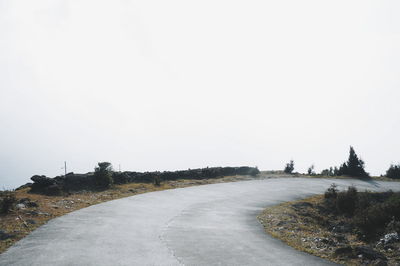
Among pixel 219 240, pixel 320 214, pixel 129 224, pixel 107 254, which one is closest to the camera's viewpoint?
pixel 107 254

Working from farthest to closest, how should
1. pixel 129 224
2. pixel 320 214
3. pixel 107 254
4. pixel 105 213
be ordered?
pixel 320 214, pixel 105 213, pixel 129 224, pixel 107 254

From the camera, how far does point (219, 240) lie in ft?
36.3

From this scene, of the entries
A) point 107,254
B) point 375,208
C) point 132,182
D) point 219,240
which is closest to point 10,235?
point 107,254

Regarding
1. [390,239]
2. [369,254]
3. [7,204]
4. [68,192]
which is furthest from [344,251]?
[68,192]

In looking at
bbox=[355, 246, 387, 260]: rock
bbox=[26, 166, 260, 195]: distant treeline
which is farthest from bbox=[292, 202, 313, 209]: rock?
bbox=[26, 166, 260, 195]: distant treeline

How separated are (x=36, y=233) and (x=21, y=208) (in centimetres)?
575

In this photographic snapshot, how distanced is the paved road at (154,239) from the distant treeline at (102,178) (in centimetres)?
885

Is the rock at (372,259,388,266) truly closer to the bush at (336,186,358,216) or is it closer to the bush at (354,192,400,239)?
the bush at (354,192,400,239)

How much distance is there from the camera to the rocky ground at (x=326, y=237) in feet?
29.8

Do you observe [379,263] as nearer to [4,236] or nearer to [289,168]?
[4,236]

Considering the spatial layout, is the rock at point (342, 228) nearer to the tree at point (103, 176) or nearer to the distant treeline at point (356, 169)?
the tree at point (103, 176)

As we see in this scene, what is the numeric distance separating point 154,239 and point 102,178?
19.0m

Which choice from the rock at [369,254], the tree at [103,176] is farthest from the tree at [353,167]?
the rock at [369,254]

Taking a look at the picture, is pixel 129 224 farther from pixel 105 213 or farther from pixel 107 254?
pixel 107 254
